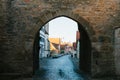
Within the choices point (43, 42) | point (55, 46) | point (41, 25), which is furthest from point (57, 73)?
point (55, 46)

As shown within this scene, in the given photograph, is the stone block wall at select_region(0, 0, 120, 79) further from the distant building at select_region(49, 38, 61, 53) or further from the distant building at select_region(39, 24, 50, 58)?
the distant building at select_region(49, 38, 61, 53)

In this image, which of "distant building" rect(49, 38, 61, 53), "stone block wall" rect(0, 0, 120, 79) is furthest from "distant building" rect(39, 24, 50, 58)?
"stone block wall" rect(0, 0, 120, 79)

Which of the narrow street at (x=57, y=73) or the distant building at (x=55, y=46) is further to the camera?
the distant building at (x=55, y=46)

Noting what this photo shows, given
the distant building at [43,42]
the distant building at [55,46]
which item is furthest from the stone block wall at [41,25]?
the distant building at [55,46]

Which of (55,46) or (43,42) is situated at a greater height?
(43,42)

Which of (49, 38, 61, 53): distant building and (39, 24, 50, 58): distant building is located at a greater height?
(39, 24, 50, 58): distant building

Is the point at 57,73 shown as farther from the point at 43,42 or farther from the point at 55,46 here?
the point at 55,46

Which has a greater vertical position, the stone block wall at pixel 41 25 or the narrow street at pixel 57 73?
the stone block wall at pixel 41 25

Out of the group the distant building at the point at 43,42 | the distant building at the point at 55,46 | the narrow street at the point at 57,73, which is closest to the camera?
the narrow street at the point at 57,73

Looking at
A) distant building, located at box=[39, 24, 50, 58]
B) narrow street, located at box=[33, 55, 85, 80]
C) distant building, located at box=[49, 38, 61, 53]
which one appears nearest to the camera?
narrow street, located at box=[33, 55, 85, 80]

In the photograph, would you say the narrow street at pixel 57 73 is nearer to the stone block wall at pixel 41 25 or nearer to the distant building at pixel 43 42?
the stone block wall at pixel 41 25

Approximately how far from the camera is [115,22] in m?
14.1

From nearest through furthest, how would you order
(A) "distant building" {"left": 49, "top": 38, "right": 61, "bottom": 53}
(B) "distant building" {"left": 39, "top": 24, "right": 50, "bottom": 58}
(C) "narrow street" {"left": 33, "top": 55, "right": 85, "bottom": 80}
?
(C) "narrow street" {"left": 33, "top": 55, "right": 85, "bottom": 80} < (B) "distant building" {"left": 39, "top": 24, "right": 50, "bottom": 58} < (A) "distant building" {"left": 49, "top": 38, "right": 61, "bottom": 53}

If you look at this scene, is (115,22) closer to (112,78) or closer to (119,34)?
(119,34)
